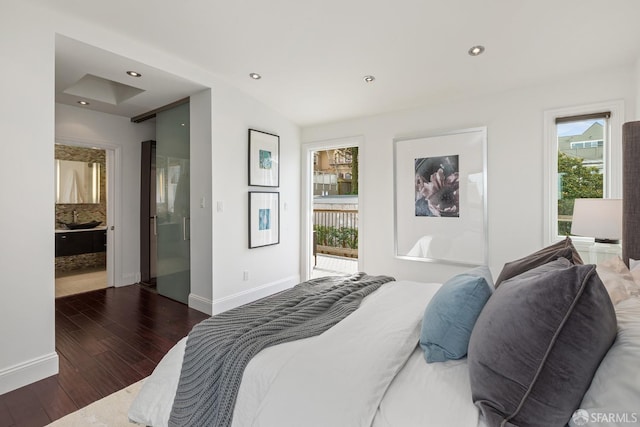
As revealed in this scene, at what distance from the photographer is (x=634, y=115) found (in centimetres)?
264

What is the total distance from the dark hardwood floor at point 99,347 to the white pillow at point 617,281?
2884 millimetres

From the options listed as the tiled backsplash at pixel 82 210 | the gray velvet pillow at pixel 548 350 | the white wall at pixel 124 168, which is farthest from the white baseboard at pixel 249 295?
the tiled backsplash at pixel 82 210

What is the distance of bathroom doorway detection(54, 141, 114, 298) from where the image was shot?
5184 mm

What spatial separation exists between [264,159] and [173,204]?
1.34 metres

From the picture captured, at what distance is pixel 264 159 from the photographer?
13.5 feet

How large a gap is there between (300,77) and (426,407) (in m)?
3.24

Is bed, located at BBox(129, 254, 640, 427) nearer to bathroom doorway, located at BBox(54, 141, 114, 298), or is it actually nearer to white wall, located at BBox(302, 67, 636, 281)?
white wall, located at BBox(302, 67, 636, 281)

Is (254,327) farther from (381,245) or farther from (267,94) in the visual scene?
(267,94)

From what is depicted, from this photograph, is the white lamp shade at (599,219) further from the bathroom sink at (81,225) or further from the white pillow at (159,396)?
the bathroom sink at (81,225)

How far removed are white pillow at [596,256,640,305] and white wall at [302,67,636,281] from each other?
158 centimetres

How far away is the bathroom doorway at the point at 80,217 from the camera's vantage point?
17.0 ft

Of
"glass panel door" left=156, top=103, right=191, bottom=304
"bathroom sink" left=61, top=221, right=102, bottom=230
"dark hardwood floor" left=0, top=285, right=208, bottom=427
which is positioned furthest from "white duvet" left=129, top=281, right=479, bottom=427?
"bathroom sink" left=61, top=221, right=102, bottom=230

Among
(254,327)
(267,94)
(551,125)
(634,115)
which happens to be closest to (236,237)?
(267,94)

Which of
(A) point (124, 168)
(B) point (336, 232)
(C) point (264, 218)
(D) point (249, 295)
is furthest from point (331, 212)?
(A) point (124, 168)
